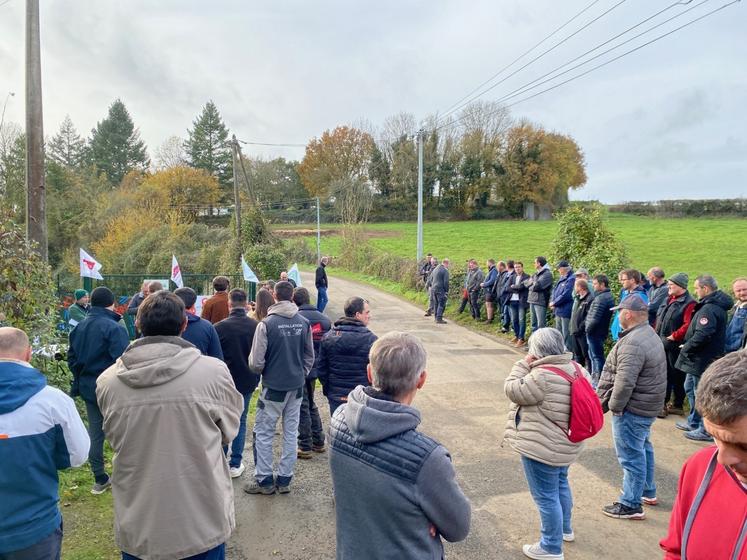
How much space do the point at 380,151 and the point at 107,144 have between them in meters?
29.0

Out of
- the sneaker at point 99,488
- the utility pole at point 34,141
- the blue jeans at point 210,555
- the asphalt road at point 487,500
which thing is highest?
the utility pole at point 34,141

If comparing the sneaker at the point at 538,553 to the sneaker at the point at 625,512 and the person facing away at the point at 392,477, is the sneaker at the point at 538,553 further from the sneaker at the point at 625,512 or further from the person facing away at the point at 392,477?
the person facing away at the point at 392,477

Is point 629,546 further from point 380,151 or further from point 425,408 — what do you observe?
point 380,151

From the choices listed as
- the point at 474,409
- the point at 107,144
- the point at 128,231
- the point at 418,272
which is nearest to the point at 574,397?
the point at 474,409

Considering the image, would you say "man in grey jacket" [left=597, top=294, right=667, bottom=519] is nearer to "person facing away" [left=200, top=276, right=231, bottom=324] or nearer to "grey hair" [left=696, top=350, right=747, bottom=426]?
"grey hair" [left=696, top=350, right=747, bottom=426]

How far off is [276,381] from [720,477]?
3887mm

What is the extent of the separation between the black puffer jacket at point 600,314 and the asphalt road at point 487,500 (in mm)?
1765

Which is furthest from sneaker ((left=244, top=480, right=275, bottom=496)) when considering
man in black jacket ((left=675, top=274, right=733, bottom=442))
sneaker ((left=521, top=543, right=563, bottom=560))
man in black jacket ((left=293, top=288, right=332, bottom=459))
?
man in black jacket ((left=675, top=274, right=733, bottom=442))

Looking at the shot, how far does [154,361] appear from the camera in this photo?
8.60ft

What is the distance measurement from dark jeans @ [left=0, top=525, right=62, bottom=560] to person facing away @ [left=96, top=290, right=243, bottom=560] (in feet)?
1.12

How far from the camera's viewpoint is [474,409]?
25.5 feet

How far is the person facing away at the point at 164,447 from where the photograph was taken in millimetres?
2602

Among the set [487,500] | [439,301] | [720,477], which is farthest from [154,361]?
[439,301]

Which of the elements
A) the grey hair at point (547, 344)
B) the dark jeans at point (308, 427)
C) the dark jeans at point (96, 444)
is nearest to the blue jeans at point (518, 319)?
the dark jeans at point (308, 427)
